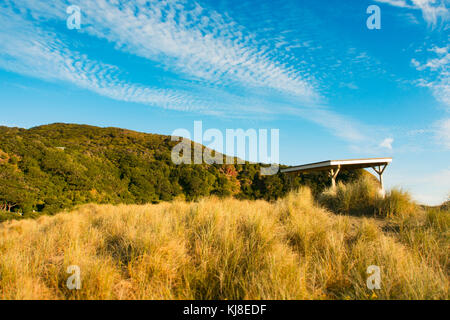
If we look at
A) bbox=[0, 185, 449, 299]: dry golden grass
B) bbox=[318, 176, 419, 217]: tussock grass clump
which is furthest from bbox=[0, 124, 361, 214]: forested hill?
bbox=[0, 185, 449, 299]: dry golden grass

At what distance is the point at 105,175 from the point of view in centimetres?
1597

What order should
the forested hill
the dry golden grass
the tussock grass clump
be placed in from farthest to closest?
the forested hill < the tussock grass clump < the dry golden grass

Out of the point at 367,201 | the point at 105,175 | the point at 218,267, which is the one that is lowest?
the point at 218,267

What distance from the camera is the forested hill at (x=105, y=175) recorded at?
11141 millimetres

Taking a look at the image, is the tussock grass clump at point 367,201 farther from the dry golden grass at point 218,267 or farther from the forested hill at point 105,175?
the forested hill at point 105,175

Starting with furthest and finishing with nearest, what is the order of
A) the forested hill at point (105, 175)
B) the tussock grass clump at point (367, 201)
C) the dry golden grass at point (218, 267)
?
the forested hill at point (105, 175) → the tussock grass clump at point (367, 201) → the dry golden grass at point (218, 267)

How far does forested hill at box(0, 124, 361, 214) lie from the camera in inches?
439

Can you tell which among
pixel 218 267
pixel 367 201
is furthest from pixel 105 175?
pixel 367 201

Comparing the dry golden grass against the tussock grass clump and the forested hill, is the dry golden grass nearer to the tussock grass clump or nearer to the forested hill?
the tussock grass clump

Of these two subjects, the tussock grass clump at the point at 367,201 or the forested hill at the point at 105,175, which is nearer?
the tussock grass clump at the point at 367,201

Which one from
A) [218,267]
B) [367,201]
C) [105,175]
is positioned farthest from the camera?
[105,175]

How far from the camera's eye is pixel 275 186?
21.8m

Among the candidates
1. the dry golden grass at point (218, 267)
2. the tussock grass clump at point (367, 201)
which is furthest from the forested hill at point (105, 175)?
the dry golden grass at point (218, 267)

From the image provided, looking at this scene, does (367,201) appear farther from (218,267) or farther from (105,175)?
(105,175)
